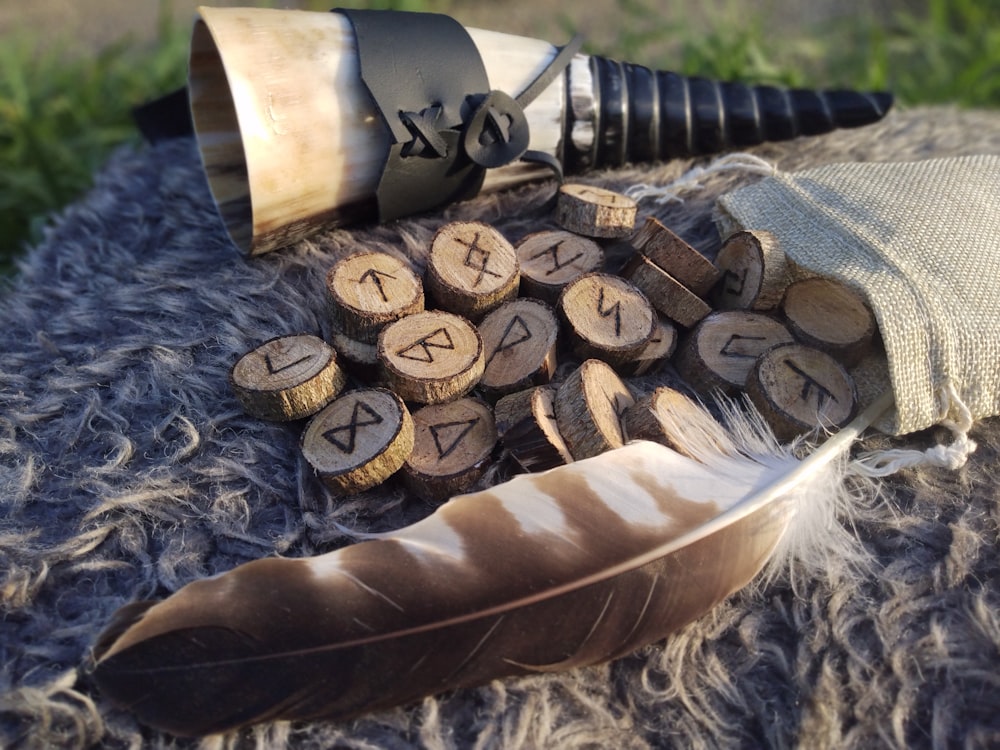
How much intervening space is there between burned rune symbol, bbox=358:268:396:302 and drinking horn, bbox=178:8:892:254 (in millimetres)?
241

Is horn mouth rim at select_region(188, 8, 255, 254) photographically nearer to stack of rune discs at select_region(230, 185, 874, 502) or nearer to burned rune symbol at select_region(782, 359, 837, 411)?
stack of rune discs at select_region(230, 185, 874, 502)

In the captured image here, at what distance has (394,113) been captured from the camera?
4.92 ft

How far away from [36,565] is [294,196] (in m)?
0.77

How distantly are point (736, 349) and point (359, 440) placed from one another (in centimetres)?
67

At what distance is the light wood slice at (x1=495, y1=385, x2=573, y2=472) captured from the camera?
1.23 meters

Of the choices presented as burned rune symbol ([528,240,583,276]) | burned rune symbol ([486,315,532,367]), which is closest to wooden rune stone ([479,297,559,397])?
burned rune symbol ([486,315,532,367])

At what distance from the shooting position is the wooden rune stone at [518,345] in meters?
1.35

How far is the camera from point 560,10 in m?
3.52

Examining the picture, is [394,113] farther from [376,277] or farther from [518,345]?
[518,345]

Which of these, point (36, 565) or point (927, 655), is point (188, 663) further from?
point (927, 655)

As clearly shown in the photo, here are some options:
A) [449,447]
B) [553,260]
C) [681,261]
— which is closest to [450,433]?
[449,447]

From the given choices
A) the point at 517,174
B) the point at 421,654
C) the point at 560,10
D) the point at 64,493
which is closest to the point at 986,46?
the point at 560,10

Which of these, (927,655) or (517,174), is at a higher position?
(517,174)

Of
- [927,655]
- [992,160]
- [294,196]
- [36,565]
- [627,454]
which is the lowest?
[36,565]
